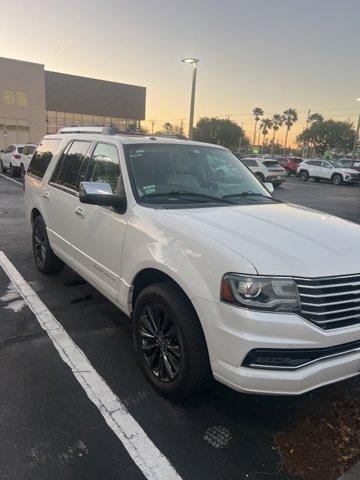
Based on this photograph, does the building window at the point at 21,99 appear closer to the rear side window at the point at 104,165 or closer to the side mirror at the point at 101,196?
the rear side window at the point at 104,165

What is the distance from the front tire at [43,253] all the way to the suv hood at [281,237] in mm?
2820

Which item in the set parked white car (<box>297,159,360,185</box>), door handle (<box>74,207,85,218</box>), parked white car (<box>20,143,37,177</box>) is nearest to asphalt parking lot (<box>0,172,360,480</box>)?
door handle (<box>74,207,85,218</box>)

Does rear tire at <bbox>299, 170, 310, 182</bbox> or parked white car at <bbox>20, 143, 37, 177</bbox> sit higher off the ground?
parked white car at <bbox>20, 143, 37, 177</bbox>

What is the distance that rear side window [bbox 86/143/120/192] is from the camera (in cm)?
392

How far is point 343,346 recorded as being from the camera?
2.60 meters

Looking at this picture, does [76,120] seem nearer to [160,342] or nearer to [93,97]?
[93,97]

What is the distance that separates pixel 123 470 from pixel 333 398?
1.73m

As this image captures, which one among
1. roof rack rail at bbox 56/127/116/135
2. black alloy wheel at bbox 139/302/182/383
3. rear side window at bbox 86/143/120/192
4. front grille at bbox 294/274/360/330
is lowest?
black alloy wheel at bbox 139/302/182/383

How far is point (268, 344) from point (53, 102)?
66.5m

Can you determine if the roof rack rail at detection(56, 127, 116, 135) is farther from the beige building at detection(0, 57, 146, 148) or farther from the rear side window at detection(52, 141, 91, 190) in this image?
the beige building at detection(0, 57, 146, 148)

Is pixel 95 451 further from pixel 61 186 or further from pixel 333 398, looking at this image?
pixel 61 186

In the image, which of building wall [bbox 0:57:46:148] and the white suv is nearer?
the white suv

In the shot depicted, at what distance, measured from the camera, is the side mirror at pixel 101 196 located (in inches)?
135

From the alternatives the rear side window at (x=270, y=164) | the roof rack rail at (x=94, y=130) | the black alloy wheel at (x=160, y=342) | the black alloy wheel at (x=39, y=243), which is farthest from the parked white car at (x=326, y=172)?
the black alloy wheel at (x=160, y=342)
